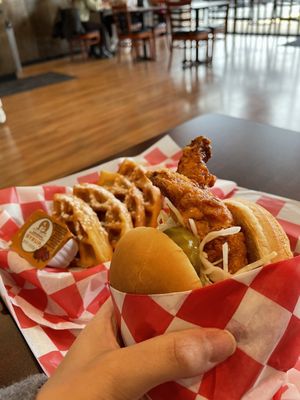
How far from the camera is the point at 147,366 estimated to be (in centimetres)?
47

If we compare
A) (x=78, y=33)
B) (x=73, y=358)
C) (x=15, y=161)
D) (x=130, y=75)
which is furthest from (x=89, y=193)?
(x=78, y=33)

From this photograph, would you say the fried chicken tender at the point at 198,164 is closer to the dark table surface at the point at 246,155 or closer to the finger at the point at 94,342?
the finger at the point at 94,342

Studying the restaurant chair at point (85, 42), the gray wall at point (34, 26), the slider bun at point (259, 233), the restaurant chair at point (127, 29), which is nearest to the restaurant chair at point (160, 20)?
the restaurant chair at point (127, 29)

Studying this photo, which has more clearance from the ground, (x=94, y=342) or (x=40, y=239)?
(x=94, y=342)

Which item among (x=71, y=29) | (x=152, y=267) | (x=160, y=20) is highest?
(x=152, y=267)

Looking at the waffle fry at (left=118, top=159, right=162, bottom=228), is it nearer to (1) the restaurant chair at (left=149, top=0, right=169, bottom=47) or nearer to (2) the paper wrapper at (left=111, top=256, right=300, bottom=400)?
(2) the paper wrapper at (left=111, top=256, right=300, bottom=400)

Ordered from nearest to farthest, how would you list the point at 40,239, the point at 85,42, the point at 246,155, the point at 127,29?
the point at 40,239, the point at 246,155, the point at 127,29, the point at 85,42

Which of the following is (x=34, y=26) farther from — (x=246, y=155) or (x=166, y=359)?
(x=166, y=359)

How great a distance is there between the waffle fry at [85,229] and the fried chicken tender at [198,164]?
0.43 m

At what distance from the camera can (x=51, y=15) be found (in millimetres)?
7117

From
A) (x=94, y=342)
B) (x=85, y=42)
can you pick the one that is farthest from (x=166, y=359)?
(x=85, y=42)

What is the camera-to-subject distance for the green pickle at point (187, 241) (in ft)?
1.81

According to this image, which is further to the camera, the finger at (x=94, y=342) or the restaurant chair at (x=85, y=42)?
the restaurant chair at (x=85, y=42)

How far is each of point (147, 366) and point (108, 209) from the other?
69cm
